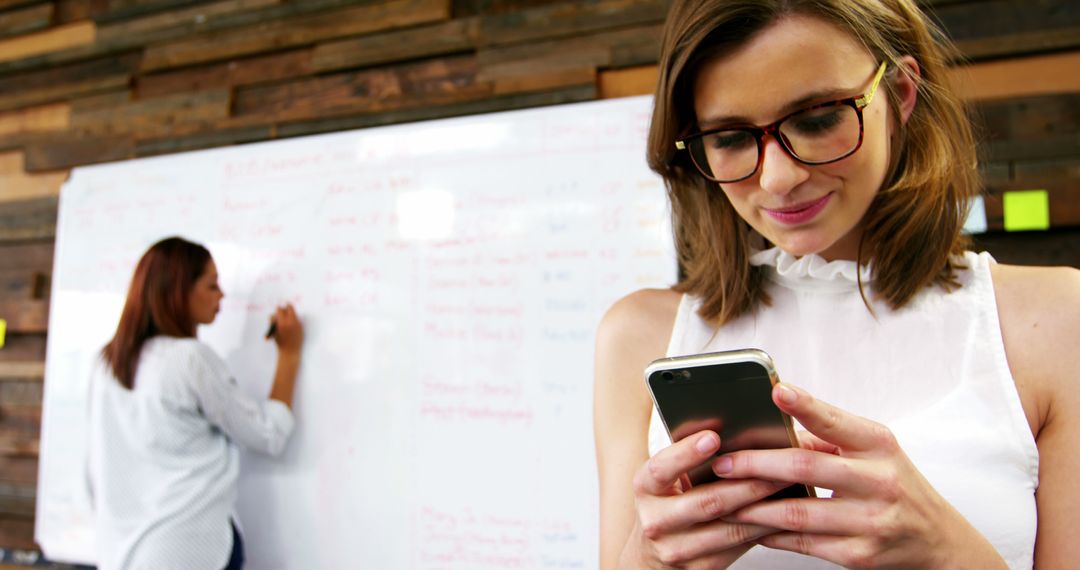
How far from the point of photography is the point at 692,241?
941 millimetres

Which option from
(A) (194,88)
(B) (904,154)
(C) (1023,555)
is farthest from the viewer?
(A) (194,88)

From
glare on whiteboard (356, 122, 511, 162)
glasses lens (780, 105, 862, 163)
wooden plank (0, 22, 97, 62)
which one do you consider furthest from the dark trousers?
wooden plank (0, 22, 97, 62)

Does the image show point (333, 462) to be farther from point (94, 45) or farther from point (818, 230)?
point (94, 45)

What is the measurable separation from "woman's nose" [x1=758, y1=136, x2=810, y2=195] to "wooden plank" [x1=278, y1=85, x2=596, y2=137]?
1146 millimetres

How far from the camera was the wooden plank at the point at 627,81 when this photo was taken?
178cm

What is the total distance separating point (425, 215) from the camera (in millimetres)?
1868

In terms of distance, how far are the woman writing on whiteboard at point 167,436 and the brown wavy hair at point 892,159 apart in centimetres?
140

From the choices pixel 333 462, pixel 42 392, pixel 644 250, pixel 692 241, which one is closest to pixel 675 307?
pixel 692 241

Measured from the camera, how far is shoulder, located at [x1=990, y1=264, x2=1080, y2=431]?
67cm

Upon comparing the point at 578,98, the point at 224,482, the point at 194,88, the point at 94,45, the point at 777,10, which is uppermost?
the point at 94,45

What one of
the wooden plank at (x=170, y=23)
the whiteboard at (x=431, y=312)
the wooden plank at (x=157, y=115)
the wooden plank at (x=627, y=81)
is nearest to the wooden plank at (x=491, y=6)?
the wooden plank at (x=627, y=81)

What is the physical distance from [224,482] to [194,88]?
4.40ft

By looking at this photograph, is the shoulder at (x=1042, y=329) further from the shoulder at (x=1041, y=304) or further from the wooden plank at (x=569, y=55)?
the wooden plank at (x=569, y=55)

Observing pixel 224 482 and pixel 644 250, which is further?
pixel 224 482
